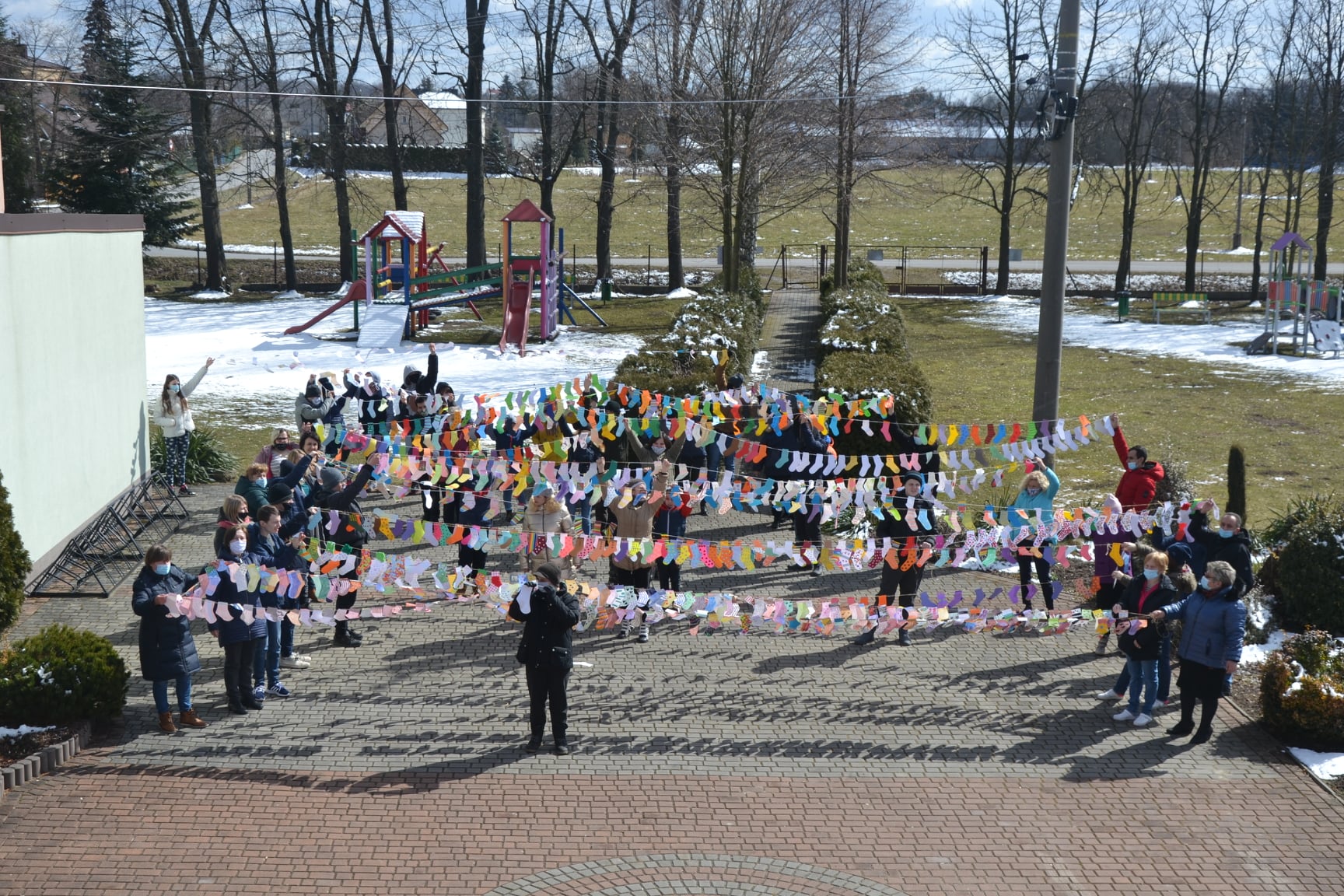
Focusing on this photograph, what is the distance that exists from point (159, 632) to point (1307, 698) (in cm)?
916

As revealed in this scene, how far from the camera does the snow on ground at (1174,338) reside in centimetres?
2683

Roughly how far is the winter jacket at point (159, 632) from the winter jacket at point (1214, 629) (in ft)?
26.3

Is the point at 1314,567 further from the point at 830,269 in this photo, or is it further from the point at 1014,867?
the point at 830,269

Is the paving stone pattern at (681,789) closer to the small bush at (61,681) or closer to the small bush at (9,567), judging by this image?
the small bush at (61,681)

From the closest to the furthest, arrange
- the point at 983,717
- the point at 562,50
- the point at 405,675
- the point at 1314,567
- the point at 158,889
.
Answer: the point at 158,889, the point at 983,717, the point at 405,675, the point at 1314,567, the point at 562,50

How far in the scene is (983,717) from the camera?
10.4 metres

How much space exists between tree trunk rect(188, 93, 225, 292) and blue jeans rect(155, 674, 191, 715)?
97.7 ft

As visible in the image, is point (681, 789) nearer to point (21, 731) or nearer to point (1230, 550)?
point (21, 731)

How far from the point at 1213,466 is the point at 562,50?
27898 mm

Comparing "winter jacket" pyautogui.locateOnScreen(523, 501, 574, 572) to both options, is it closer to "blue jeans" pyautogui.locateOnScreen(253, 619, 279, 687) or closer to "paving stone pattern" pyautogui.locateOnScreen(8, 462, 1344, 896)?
"paving stone pattern" pyautogui.locateOnScreen(8, 462, 1344, 896)

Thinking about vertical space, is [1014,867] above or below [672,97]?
below

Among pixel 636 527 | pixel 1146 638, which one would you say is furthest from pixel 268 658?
pixel 1146 638

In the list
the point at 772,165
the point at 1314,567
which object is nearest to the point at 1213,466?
the point at 1314,567

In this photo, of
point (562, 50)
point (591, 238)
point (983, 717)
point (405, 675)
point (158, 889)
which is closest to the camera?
point (158, 889)
